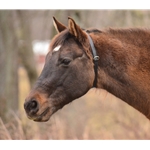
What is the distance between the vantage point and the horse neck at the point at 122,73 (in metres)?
5.14

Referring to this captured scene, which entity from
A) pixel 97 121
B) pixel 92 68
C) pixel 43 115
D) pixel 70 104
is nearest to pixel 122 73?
pixel 92 68

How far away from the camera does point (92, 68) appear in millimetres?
5078

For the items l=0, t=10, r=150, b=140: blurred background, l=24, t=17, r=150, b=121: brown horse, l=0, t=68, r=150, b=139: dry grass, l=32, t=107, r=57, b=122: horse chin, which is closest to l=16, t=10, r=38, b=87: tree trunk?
l=0, t=10, r=150, b=140: blurred background

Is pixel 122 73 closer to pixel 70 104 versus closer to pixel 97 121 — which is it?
pixel 70 104

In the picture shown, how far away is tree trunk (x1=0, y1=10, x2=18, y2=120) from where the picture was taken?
11383 millimetres

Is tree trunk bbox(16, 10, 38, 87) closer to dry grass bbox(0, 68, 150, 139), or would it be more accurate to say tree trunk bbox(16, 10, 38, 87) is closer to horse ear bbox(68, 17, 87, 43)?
dry grass bbox(0, 68, 150, 139)

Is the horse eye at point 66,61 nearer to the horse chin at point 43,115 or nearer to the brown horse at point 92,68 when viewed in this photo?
the brown horse at point 92,68

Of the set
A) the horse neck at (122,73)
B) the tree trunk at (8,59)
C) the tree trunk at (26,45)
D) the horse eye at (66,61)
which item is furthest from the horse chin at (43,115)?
the tree trunk at (26,45)

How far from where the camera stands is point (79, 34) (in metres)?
5.06

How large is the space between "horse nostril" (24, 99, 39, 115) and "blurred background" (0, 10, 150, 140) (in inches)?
138
